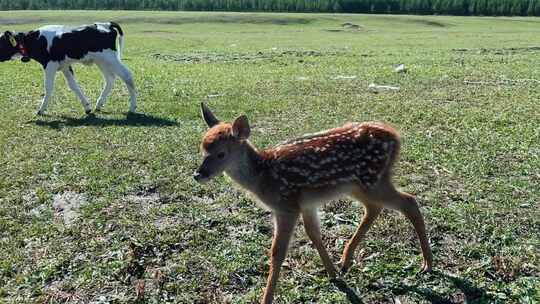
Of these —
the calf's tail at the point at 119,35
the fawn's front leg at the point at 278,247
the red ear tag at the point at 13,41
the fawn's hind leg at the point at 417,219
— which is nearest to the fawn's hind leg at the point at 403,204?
the fawn's hind leg at the point at 417,219

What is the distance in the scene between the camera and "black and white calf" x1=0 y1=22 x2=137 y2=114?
46.1 feet

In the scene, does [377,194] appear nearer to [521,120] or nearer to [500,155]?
[500,155]

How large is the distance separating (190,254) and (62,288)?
4.46 feet

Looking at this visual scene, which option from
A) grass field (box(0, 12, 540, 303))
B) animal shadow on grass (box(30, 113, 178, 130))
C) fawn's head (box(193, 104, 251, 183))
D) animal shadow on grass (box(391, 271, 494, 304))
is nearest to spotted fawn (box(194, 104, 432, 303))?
fawn's head (box(193, 104, 251, 183))

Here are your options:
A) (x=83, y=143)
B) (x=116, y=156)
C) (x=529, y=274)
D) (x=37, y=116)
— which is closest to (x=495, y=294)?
(x=529, y=274)

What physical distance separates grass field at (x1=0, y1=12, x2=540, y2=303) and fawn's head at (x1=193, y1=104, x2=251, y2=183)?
3.51 ft

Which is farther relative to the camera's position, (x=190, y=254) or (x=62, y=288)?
(x=190, y=254)

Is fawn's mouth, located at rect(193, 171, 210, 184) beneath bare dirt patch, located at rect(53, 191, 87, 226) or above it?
above

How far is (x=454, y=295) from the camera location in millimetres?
5652

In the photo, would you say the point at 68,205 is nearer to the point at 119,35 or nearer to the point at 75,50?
the point at 75,50

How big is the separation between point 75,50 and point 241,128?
30.5 feet

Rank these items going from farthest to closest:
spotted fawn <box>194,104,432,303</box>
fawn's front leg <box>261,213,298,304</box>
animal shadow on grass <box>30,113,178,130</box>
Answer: animal shadow on grass <box>30,113,178,130</box> < spotted fawn <box>194,104,432,303</box> < fawn's front leg <box>261,213,298,304</box>

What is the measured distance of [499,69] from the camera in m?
20.5

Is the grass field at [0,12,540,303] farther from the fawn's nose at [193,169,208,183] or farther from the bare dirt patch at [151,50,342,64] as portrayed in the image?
the bare dirt patch at [151,50,342,64]
